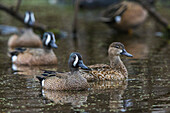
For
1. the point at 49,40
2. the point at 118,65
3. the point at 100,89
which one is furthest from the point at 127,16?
the point at 100,89

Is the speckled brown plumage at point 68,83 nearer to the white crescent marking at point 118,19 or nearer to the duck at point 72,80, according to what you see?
the duck at point 72,80

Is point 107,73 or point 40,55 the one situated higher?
point 40,55

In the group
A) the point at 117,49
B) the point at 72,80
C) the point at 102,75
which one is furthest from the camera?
→ the point at 117,49

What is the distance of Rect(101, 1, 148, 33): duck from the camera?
72.5 ft

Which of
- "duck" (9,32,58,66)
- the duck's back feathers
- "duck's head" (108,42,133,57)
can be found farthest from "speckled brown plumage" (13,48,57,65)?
the duck's back feathers

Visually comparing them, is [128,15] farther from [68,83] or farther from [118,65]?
[68,83]

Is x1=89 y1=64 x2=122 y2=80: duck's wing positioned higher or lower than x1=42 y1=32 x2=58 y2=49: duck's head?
lower

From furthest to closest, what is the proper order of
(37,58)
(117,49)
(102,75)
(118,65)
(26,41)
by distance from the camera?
1. (26,41)
2. (37,58)
3. (117,49)
4. (118,65)
5. (102,75)

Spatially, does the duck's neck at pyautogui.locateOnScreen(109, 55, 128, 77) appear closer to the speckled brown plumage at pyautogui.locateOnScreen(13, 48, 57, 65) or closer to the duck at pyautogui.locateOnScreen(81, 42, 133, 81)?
the duck at pyautogui.locateOnScreen(81, 42, 133, 81)

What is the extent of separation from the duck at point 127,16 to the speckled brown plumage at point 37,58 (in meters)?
8.58

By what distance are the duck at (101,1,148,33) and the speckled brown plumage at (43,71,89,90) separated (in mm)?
12513

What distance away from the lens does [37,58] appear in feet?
46.3

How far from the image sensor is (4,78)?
11.3 m

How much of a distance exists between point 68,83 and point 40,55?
4474 millimetres
